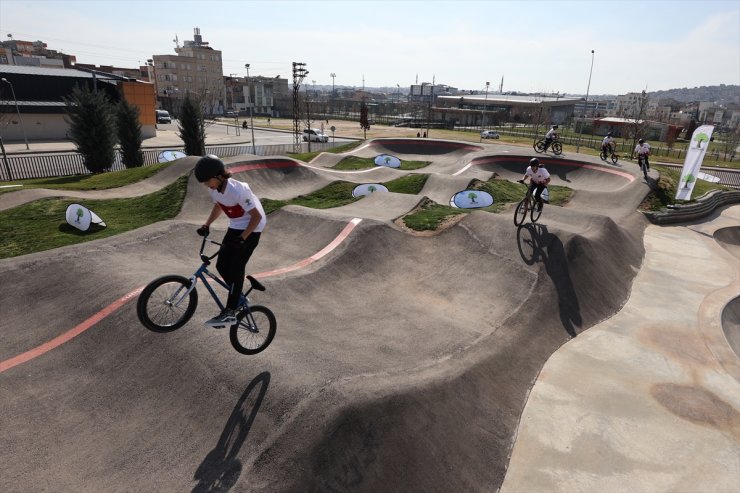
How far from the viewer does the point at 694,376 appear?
Answer: 8.62 m

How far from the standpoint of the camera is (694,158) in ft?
65.3

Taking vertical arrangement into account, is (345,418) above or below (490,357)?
above

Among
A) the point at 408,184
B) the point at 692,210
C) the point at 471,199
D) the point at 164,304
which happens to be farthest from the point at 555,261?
the point at 692,210

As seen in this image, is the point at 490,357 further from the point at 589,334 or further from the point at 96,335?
the point at 96,335

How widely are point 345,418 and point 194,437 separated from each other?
2.07m

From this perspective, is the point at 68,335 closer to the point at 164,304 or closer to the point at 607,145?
the point at 164,304

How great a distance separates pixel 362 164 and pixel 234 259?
26293 millimetres

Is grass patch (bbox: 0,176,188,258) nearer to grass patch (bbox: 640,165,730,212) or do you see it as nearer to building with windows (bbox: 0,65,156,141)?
grass patch (bbox: 640,165,730,212)

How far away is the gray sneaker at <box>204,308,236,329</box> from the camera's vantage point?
5.96 metres

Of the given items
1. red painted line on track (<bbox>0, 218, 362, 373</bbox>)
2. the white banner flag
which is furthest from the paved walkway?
the white banner flag

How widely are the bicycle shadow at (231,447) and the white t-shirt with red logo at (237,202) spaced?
2359 mm

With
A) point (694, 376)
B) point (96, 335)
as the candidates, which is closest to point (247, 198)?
point (96, 335)

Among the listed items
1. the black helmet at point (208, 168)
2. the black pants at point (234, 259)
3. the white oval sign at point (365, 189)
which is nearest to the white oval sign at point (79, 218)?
the black pants at point (234, 259)

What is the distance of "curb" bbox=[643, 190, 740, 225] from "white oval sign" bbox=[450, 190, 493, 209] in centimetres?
855
